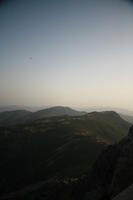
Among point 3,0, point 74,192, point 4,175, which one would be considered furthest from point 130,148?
point 4,175

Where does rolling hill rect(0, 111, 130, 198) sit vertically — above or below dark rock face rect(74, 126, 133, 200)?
below

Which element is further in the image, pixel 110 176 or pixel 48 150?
pixel 48 150

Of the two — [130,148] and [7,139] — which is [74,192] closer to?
[130,148]

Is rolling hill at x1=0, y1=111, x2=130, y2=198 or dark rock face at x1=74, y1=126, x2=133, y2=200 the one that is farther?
rolling hill at x1=0, y1=111, x2=130, y2=198

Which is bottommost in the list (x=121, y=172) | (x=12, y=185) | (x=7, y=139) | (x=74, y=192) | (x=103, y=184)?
(x=12, y=185)

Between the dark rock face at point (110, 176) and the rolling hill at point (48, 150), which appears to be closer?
the dark rock face at point (110, 176)

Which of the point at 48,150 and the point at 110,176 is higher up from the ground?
the point at 110,176

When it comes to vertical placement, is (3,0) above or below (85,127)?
above

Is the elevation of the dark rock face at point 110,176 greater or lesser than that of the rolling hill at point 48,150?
greater
